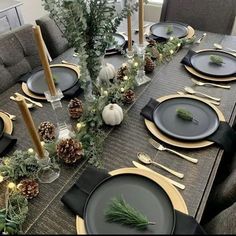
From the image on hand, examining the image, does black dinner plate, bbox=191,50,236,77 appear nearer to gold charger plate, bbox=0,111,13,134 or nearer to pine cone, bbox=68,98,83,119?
pine cone, bbox=68,98,83,119

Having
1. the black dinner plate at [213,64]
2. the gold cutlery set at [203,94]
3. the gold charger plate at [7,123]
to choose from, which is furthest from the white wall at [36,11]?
the gold charger plate at [7,123]

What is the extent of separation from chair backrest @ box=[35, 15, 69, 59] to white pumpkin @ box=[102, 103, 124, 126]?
31.4 inches

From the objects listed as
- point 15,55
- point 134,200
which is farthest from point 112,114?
point 15,55

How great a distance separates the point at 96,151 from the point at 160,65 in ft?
2.19

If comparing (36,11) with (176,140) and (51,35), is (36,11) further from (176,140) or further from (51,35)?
(176,140)

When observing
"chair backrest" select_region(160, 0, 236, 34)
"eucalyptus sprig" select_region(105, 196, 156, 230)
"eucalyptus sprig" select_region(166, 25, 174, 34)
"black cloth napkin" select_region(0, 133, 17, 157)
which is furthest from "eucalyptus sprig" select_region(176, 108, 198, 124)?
"chair backrest" select_region(160, 0, 236, 34)

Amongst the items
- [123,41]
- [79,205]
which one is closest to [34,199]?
[79,205]

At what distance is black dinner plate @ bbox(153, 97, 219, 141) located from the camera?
98 centimetres

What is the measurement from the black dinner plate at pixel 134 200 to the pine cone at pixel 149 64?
668 millimetres

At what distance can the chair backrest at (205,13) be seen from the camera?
179cm

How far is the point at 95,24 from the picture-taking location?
96cm

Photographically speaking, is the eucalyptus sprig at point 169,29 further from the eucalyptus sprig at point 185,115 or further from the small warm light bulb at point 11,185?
the small warm light bulb at point 11,185

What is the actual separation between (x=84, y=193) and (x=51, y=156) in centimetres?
19

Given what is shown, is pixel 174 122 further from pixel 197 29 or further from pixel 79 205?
pixel 197 29
